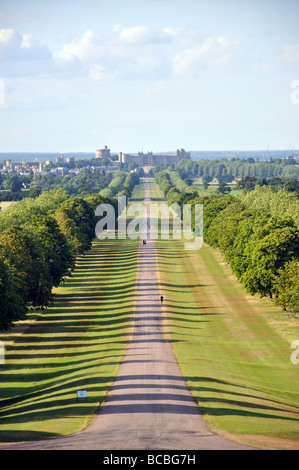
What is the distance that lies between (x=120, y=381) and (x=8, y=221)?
205 ft

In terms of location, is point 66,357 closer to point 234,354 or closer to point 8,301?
point 8,301

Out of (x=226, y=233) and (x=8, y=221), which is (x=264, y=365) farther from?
(x=8, y=221)

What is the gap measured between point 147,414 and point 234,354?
23.0 meters

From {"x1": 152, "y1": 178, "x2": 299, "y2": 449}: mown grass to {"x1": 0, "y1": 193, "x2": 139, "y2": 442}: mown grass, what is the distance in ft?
22.6

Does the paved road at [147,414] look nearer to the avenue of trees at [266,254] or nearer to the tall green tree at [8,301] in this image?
the tall green tree at [8,301]

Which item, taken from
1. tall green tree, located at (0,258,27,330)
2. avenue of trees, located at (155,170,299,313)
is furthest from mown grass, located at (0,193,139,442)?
avenue of trees, located at (155,170,299,313)

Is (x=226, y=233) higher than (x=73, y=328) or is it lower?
higher

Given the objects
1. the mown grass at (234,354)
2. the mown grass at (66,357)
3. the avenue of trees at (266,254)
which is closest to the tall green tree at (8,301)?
the mown grass at (66,357)

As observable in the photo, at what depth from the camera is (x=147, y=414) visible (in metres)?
38.8

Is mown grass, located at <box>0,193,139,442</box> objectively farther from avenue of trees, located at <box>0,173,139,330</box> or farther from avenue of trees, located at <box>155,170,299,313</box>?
avenue of trees, located at <box>155,170,299,313</box>

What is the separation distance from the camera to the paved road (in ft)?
107

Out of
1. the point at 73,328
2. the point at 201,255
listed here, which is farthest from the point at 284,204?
the point at 73,328

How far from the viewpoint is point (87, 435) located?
3459 centimetres

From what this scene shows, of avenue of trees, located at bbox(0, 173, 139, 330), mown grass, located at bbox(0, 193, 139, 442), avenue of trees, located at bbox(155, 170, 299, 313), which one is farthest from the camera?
avenue of trees, located at bbox(155, 170, 299, 313)
